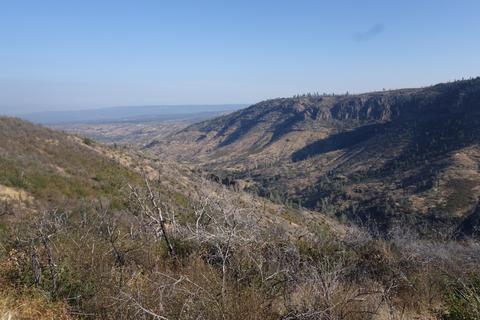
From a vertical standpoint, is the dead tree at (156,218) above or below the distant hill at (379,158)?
above

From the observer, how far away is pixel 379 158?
380 feet

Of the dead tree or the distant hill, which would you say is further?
the distant hill

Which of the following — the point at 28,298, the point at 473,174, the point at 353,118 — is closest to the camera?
the point at 28,298

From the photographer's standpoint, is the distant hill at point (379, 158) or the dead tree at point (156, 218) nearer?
the dead tree at point (156, 218)

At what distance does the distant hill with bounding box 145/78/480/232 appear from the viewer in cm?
7362

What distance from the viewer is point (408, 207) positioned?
7206 centimetres

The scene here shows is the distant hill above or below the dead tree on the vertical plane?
below

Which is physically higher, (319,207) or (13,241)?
(13,241)

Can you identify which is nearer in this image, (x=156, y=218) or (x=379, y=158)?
(x=156, y=218)

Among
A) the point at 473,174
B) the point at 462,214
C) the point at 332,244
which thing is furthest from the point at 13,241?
the point at 473,174

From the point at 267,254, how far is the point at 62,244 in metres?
2.94

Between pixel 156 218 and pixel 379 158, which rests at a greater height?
pixel 156 218

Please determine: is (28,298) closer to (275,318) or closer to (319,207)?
(275,318)

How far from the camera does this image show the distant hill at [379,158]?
242ft
